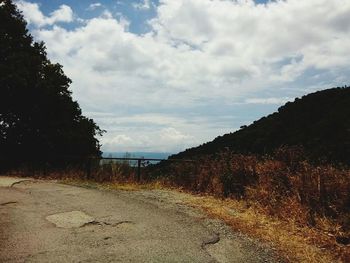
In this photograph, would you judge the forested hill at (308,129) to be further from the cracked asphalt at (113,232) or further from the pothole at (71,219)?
the pothole at (71,219)

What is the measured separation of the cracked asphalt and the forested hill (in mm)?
16287

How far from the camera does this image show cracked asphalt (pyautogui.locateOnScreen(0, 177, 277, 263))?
21.9 ft

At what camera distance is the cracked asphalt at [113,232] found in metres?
6.66

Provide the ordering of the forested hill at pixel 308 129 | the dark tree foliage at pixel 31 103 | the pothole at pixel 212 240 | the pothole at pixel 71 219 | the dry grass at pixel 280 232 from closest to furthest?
1. the dry grass at pixel 280 232
2. the pothole at pixel 212 240
3. the pothole at pixel 71 219
4. the dark tree foliage at pixel 31 103
5. the forested hill at pixel 308 129

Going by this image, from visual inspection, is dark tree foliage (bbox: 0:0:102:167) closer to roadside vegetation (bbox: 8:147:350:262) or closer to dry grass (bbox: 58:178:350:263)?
roadside vegetation (bbox: 8:147:350:262)

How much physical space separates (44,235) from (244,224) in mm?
4327

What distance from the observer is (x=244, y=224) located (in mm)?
9180

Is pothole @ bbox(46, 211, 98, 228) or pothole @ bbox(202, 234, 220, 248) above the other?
pothole @ bbox(46, 211, 98, 228)

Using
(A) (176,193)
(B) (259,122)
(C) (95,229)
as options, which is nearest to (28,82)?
(A) (176,193)

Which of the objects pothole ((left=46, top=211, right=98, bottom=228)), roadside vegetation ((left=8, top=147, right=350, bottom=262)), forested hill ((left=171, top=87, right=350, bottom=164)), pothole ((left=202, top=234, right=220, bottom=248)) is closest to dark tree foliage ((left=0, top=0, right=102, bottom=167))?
roadside vegetation ((left=8, top=147, right=350, bottom=262))

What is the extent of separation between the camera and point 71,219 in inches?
364

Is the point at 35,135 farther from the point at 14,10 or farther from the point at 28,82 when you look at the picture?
the point at 14,10

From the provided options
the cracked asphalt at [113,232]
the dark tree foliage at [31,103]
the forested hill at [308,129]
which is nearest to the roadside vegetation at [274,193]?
the cracked asphalt at [113,232]

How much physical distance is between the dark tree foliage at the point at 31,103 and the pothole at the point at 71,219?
12.0 meters
